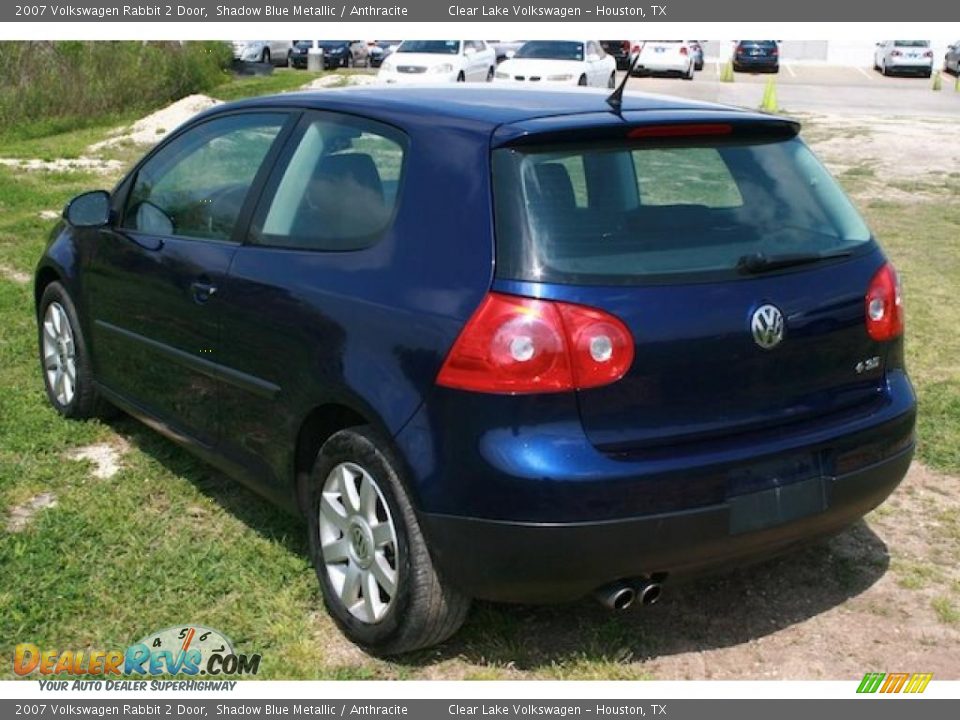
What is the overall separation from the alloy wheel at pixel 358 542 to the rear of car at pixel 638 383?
Result: 0.25 m

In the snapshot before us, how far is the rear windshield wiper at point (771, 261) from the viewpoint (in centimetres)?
316

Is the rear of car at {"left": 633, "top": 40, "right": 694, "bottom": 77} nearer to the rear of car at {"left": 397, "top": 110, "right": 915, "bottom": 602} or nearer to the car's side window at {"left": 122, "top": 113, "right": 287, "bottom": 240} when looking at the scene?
the car's side window at {"left": 122, "top": 113, "right": 287, "bottom": 240}

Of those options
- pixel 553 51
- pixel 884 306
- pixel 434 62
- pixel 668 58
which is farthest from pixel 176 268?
pixel 668 58

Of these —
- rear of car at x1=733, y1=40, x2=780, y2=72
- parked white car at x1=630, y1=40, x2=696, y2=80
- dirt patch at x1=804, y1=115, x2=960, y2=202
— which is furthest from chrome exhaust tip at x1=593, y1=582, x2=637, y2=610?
rear of car at x1=733, y1=40, x2=780, y2=72

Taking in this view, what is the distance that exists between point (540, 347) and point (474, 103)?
983 millimetres

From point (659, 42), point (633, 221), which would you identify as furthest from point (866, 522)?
point (659, 42)

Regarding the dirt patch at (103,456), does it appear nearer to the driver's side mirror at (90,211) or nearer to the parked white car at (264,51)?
the driver's side mirror at (90,211)

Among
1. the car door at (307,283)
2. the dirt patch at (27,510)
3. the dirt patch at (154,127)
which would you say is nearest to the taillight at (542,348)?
the car door at (307,283)

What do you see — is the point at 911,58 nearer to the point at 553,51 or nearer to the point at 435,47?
the point at 553,51

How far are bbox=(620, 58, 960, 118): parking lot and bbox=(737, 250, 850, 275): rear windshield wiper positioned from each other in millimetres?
19022

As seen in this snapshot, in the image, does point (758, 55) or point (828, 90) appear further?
point (758, 55)

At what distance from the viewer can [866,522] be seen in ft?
14.5

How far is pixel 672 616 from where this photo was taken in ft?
12.1

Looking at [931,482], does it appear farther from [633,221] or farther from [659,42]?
[659,42]
